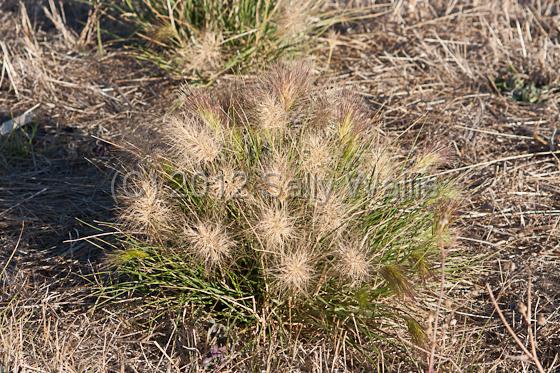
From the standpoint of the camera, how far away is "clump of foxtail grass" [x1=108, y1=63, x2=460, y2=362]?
2158 mm

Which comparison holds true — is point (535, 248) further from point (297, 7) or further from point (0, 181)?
point (0, 181)

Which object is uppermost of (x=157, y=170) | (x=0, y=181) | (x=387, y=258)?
(x=157, y=170)

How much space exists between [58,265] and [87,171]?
609 millimetres

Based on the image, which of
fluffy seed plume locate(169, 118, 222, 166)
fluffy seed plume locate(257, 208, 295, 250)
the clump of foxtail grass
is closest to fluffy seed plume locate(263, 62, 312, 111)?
the clump of foxtail grass

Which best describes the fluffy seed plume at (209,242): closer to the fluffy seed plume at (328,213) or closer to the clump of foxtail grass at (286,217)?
the clump of foxtail grass at (286,217)

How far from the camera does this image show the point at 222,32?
3576mm

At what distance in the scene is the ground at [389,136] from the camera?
2.39 metres

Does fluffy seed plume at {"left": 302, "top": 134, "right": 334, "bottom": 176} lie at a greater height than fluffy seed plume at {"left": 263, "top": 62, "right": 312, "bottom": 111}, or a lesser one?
lesser

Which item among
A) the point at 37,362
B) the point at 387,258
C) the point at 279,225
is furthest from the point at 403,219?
the point at 37,362

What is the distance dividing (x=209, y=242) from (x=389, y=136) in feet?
4.50

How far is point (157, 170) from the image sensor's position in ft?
7.73

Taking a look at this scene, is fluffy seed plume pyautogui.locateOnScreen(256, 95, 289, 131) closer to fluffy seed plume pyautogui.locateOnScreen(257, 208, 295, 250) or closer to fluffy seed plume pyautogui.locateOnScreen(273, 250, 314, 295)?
fluffy seed plume pyautogui.locateOnScreen(257, 208, 295, 250)

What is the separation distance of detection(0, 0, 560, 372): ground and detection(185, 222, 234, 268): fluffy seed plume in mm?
319

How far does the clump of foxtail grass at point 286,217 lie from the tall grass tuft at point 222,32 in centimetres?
110
